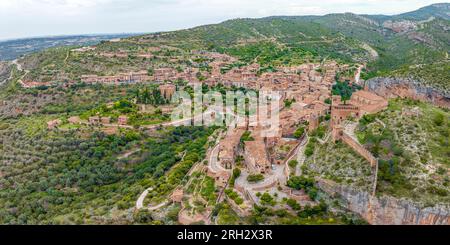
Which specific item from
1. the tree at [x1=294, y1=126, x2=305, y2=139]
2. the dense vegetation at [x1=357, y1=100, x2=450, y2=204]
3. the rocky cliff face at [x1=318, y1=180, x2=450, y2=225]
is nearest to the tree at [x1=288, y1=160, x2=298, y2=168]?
the rocky cliff face at [x1=318, y1=180, x2=450, y2=225]

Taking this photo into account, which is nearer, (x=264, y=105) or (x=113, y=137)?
(x=113, y=137)

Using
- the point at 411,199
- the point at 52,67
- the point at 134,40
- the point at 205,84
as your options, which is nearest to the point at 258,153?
the point at 411,199

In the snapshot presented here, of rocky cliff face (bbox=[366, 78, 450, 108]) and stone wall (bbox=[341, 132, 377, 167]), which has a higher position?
rocky cliff face (bbox=[366, 78, 450, 108])

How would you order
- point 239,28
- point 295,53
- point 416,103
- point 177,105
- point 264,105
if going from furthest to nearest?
point 239,28 → point 295,53 → point 177,105 → point 264,105 → point 416,103

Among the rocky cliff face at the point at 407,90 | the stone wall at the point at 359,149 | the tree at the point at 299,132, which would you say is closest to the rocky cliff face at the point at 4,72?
the tree at the point at 299,132

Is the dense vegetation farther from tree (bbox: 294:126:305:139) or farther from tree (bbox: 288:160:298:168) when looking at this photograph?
tree (bbox: 294:126:305:139)

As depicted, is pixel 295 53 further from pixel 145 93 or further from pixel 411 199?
pixel 411 199
